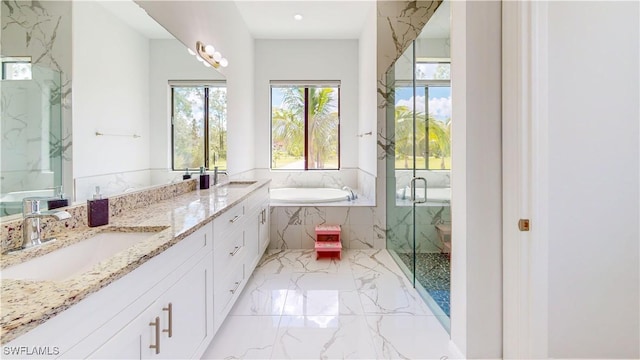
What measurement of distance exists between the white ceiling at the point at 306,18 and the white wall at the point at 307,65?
129mm

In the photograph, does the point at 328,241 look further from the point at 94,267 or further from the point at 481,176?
the point at 94,267

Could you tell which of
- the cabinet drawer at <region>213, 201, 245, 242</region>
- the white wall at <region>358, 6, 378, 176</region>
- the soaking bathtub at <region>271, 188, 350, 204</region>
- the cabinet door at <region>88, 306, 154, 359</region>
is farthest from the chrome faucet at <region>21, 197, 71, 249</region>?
the white wall at <region>358, 6, 378, 176</region>

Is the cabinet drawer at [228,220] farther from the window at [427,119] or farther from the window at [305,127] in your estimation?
the window at [305,127]

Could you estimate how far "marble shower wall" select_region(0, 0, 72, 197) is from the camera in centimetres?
115

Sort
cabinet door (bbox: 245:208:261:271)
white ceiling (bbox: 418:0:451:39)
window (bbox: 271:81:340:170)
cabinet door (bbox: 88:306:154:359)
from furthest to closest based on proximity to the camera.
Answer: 1. window (bbox: 271:81:340:170)
2. cabinet door (bbox: 245:208:261:271)
3. white ceiling (bbox: 418:0:451:39)
4. cabinet door (bbox: 88:306:154:359)

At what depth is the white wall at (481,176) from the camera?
63.5 inches

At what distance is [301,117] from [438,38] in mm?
2963

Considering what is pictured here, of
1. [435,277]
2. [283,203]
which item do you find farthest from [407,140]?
[283,203]

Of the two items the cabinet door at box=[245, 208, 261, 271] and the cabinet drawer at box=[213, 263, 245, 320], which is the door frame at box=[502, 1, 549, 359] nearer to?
the cabinet drawer at box=[213, 263, 245, 320]

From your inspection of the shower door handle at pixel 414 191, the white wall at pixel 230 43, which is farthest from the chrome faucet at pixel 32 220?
the shower door handle at pixel 414 191

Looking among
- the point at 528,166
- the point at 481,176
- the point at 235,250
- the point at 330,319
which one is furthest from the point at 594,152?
the point at 235,250

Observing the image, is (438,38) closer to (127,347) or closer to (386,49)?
(386,49)

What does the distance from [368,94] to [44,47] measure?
3.56m

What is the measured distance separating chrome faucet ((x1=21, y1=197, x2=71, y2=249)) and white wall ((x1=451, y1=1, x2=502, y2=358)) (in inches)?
68.8
